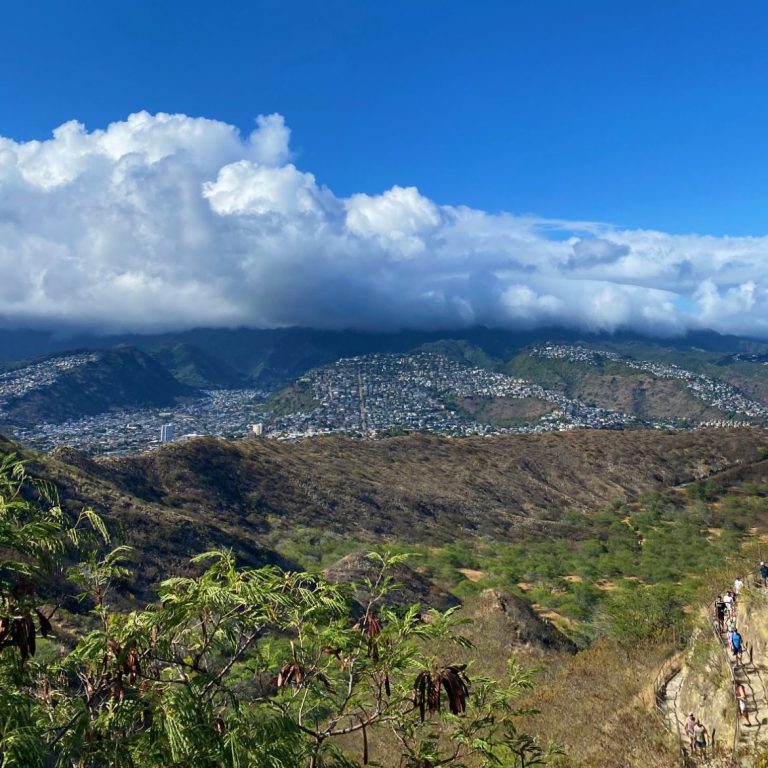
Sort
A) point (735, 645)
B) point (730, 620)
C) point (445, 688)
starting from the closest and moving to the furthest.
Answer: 1. point (445, 688)
2. point (735, 645)
3. point (730, 620)

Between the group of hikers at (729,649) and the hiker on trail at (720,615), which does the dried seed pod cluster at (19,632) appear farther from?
the hiker on trail at (720,615)

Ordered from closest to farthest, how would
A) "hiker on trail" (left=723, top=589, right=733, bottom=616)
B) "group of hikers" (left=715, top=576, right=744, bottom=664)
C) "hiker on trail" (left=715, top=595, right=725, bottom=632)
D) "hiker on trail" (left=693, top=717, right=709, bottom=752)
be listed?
"hiker on trail" (left=693, top=717, right=709, bottom=752) → "group of hikers" (left=715, top=576, right=744, bottom=664) → "hiker on trail" (left=715, top=595, right=725, bottom=632) → "hiker on trail" (left=723, top=589, right=733, bottom=616)

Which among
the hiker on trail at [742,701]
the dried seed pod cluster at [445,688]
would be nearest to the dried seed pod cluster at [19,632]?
the dried seed pod cluster at [445,688]

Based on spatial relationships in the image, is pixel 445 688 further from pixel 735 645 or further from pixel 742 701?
pixel 735 645

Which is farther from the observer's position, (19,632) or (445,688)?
(445,688)

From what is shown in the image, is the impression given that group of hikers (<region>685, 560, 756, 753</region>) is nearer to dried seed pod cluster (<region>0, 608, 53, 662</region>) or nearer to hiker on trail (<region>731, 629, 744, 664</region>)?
hiker on trail (<region>731, 629, 744, 664</region>)

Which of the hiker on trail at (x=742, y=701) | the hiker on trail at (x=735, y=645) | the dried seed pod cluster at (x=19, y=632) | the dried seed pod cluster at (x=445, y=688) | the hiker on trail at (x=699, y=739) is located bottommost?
the hiker on trail at (x=699, y=739)

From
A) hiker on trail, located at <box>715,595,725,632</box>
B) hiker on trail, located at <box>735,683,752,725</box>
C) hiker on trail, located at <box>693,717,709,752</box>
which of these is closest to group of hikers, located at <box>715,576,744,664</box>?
hiker on trail, located at <box>715,595,725,632</box>

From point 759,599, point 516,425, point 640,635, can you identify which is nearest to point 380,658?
point 759,599

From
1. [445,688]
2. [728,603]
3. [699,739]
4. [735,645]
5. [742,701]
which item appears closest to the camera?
[445,688]

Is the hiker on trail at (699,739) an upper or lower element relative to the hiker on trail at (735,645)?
lower

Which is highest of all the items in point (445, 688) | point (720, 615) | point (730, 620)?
point (445, 688)

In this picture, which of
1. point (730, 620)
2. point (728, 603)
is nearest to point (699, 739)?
point (730, 620)
